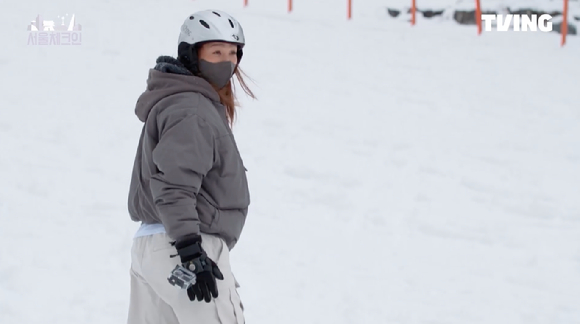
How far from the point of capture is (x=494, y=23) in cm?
1327

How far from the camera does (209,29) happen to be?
2.54 metres

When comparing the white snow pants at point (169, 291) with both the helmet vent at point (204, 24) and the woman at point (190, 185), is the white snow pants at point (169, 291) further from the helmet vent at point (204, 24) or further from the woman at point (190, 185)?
the helmet vent at point (204, 24)

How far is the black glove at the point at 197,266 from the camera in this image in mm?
2254

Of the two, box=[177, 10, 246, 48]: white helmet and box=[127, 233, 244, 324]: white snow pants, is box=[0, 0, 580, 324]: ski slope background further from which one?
box=[177, 10, 246, 48]: white helmet

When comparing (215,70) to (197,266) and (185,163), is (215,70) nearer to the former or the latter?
(185,163)

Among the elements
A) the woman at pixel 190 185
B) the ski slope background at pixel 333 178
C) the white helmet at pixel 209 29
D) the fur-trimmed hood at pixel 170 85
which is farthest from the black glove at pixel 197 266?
the ski slope background at pixel 333 178

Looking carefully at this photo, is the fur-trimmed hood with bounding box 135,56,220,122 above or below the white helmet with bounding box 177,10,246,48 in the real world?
below

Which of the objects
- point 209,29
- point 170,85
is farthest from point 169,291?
point 209,29

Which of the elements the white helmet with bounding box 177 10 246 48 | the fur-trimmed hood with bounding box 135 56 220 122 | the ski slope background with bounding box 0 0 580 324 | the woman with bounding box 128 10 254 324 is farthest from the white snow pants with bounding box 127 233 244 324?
the ski slope background with bounding box 0 0 580 324

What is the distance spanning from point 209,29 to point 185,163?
1.71 ft

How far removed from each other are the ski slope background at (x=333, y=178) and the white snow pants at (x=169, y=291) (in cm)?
150

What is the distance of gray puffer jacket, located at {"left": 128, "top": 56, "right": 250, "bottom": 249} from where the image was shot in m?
2.29

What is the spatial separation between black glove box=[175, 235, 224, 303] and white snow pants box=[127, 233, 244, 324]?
10cm

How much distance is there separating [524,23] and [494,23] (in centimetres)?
54
